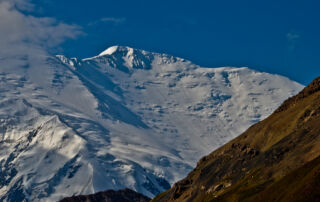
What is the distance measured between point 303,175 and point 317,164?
222 inches

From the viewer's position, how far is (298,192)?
629 feet

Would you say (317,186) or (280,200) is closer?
(317,186)

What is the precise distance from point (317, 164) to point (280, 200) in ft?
49.2

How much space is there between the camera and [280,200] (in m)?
199

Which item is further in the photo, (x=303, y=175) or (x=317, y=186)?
(x=303, y=175)

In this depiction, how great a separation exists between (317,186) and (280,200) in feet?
51.1

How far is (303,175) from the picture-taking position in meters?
200

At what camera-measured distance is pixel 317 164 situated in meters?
197

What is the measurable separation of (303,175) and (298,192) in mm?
9644

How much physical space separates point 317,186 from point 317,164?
11791 mm

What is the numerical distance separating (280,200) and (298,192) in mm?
8821
